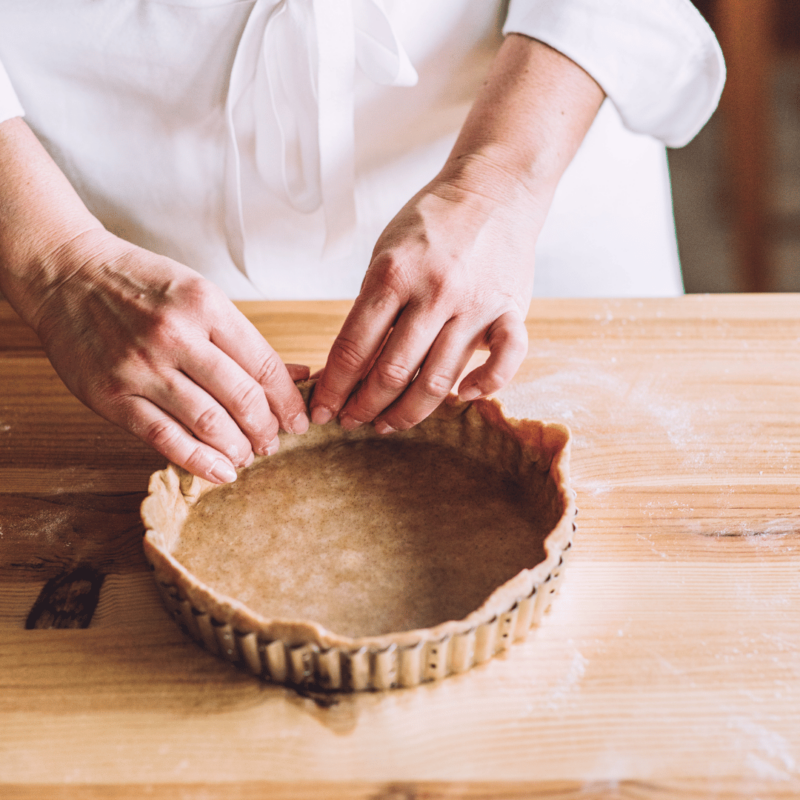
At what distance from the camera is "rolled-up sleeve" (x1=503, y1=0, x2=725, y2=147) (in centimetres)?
106

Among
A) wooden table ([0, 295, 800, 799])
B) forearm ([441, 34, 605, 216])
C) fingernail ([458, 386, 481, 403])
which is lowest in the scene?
wooden table ([0, 295, 800, 799])

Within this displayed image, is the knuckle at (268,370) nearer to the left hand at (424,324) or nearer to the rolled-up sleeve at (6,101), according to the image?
the left hand at (424,324)

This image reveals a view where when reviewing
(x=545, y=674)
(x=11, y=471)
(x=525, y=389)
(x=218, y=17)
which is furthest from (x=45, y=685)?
(x=218, y=17)

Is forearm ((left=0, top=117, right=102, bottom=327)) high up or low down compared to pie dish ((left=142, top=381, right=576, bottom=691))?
up

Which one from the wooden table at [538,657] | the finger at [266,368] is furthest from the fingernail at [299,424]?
the wooden table at [538,657]

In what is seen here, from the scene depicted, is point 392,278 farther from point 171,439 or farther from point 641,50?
point 641,50

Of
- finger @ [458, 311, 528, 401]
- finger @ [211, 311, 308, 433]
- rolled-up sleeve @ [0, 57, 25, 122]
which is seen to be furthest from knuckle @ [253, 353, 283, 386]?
rolled-up sleeve @ [0, 57, 25, 122]

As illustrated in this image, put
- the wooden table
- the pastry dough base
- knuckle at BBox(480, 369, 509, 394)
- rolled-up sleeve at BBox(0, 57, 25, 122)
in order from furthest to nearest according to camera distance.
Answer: rolled-up sleeve at BBox(0, 57, 25, 122)
knuckle at BBox(480, 369, 509, 394)
the pastry dough base
the wooden table

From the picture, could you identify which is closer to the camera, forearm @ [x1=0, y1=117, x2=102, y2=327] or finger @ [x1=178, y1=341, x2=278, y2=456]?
finger @ [x1=178, y1=341, x2=278, y2=456]

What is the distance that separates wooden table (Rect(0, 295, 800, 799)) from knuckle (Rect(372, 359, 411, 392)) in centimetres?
22

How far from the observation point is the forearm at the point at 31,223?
95 centimetres

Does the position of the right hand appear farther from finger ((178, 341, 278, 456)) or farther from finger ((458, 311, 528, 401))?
finger ((458, 311, 528, 401))

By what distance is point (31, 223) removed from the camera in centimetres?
96

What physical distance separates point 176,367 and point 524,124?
55cm
